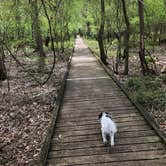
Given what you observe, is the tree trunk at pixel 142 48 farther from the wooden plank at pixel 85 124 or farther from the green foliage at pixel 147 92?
the wooden plank at pixel 85 124

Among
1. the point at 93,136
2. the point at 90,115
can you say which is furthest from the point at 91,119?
the point at 93,136

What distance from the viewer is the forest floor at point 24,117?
7007 millimetres


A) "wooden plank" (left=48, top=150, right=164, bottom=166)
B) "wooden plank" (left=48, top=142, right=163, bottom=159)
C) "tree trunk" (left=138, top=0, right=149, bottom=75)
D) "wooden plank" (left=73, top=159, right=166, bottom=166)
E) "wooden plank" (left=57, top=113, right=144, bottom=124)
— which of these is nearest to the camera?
"wooden plank" (left=73, top=159, right=166, bottom=166)

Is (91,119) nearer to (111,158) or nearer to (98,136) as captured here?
(98,136)

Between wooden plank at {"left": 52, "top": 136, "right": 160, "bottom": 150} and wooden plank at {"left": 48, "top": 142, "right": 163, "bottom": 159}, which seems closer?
wooden plank at {"left": 48, "top": 142, "right": 163, "bottom": 159}

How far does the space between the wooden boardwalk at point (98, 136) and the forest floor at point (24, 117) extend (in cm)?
49

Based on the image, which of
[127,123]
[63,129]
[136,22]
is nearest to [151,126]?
[127,123]

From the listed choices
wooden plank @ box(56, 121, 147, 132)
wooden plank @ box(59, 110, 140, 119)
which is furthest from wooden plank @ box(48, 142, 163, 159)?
wooden plank @ box(59, 110, 140, 119)

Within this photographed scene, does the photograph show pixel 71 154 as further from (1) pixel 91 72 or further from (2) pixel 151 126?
(1) pixel 91 72

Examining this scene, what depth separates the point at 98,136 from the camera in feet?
23.8

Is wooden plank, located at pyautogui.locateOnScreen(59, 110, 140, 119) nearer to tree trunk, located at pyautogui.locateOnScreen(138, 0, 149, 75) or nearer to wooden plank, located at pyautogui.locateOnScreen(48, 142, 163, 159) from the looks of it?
wooden plank, located at pyautogui.locateOnScreen(48, 142, 163, 159)

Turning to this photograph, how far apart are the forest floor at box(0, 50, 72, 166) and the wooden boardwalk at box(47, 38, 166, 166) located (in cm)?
49

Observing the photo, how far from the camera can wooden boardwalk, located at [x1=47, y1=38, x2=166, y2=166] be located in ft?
20.0

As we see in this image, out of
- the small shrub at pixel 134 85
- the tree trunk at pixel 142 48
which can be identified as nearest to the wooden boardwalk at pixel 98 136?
the small shrub at pixel 134 85
